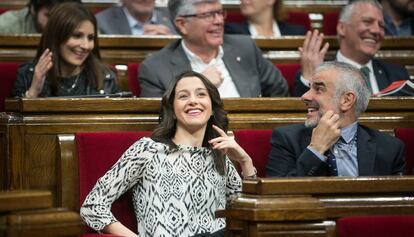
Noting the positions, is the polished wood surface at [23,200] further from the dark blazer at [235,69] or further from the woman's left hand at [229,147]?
the dark blazer at [235,69]

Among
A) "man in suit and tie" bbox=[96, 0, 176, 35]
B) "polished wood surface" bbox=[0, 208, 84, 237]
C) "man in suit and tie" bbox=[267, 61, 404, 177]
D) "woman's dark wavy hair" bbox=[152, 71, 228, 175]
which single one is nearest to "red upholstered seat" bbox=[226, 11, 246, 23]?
"man in suit and tie" bbox=[96, 0, 176, 35]

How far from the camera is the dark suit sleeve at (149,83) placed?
3.03 meters

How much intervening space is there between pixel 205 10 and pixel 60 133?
94cm

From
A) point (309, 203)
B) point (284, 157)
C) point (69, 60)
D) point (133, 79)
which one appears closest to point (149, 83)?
point (133, 79)

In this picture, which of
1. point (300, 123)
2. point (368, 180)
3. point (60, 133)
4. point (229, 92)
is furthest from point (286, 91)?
point (368, 180)

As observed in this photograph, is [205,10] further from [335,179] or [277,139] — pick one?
[335,179]

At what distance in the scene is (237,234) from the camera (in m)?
1.89

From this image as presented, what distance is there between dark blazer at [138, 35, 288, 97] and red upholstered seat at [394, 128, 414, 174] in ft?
1.89

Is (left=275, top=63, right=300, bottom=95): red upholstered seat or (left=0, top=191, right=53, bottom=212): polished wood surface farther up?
(left=0, top=191, right=53, bottom=212): polished wood surface

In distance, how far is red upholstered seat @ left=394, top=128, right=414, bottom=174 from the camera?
2.72 m

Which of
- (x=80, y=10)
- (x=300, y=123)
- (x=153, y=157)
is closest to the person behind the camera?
(x=153, y=157)

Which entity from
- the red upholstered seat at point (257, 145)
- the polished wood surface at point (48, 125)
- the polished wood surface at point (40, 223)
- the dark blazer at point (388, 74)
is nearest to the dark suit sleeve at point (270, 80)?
the dark blazer at point (388, 74)

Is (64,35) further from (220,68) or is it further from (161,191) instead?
(161,191)

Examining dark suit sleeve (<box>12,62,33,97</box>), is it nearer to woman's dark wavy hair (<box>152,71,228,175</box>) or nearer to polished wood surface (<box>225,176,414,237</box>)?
woman's dark wavy hair (<box>152,71,228,175</box>)
